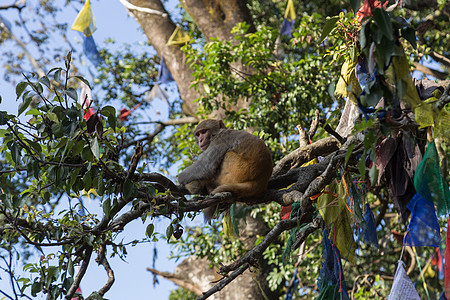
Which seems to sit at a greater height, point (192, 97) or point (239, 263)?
point (192, 97)

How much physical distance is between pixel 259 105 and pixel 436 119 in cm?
300

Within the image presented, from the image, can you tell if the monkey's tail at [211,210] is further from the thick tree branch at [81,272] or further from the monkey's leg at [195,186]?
the thick tree branch at [81,272]

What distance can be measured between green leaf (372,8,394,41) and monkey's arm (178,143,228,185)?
1929 millimetres

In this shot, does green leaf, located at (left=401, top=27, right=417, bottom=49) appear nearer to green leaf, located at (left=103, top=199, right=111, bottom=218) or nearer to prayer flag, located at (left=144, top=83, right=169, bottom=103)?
green leaf, located at (left=103, top=199, right=111, bottom=218)

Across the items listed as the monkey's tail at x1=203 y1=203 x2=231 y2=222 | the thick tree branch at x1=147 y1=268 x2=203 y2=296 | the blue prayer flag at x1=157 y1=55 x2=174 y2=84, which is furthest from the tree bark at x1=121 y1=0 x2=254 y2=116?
the monkey's tail at x1=203 y1=203 x2=231 y2=222

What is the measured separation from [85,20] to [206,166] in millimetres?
3692

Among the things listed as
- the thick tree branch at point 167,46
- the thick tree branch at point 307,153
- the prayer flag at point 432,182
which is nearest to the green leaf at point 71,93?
the prayer flag at point 432,182

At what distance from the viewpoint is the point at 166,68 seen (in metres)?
7.40

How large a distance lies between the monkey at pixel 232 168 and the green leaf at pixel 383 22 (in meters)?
1.66

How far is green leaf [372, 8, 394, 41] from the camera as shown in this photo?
167 centimetres

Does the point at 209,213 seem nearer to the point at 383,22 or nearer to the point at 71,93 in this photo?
the point at 71,93

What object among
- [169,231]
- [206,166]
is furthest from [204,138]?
[169,231]

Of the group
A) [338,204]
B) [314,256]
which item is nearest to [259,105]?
[314,256]

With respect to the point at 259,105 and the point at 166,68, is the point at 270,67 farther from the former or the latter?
the point at 166,68
